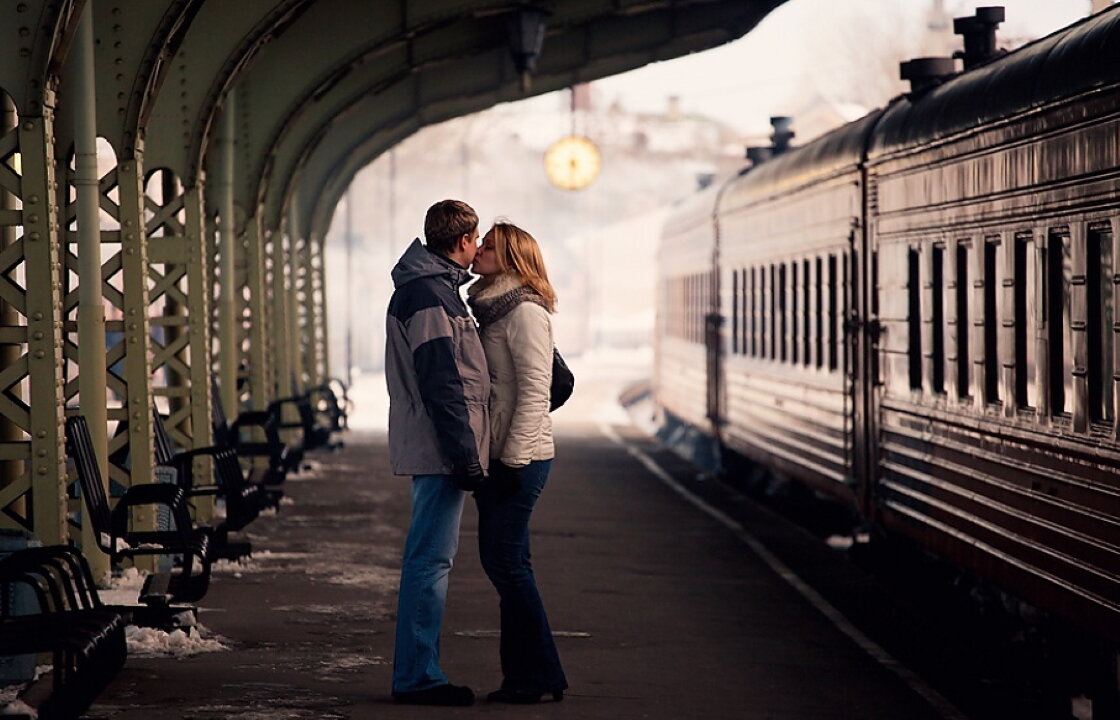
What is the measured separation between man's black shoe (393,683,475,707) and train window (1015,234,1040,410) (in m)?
3.32

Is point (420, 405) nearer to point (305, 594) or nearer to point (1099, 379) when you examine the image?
point (1099, 379)

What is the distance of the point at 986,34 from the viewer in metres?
14.1

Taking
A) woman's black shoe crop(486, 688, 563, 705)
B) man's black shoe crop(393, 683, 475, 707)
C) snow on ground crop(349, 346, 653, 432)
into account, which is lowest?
snow on ground crop(349, 346, 653, 432)

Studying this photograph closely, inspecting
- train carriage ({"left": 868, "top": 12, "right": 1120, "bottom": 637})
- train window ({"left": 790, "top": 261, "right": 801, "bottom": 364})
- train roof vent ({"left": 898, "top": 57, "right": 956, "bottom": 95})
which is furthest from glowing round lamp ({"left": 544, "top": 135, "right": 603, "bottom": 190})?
train carriage ({"left": 868, "top": 12, "right": 1120, "bottom": 637})

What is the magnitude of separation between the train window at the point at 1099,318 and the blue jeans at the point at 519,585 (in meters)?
2.41

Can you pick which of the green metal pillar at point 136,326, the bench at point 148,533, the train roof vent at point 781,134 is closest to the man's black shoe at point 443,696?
the bench at point 148,533

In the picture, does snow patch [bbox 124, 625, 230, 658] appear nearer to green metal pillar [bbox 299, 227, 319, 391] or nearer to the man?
the man

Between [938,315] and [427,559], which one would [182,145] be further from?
[427,559]

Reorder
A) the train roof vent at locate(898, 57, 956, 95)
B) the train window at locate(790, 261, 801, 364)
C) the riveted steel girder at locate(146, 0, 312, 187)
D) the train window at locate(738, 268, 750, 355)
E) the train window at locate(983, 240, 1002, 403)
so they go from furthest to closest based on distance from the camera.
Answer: the train window at locate(738, 268, 750, 355) < the train window at locate(790, 261, 801, 364) < the train roof vent at locate(898, 57, 956, 95) < the riveted steel girder at locate(146, 0, 312, 187) < the train window at locate(983, 240, 1002, 403)

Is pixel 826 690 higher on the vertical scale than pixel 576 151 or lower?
lower

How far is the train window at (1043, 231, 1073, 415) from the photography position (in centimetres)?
930

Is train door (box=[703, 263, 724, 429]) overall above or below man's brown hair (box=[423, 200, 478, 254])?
below

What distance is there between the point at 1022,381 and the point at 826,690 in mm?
2103

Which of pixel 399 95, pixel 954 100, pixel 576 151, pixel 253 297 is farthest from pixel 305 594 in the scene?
pixel 576 151
